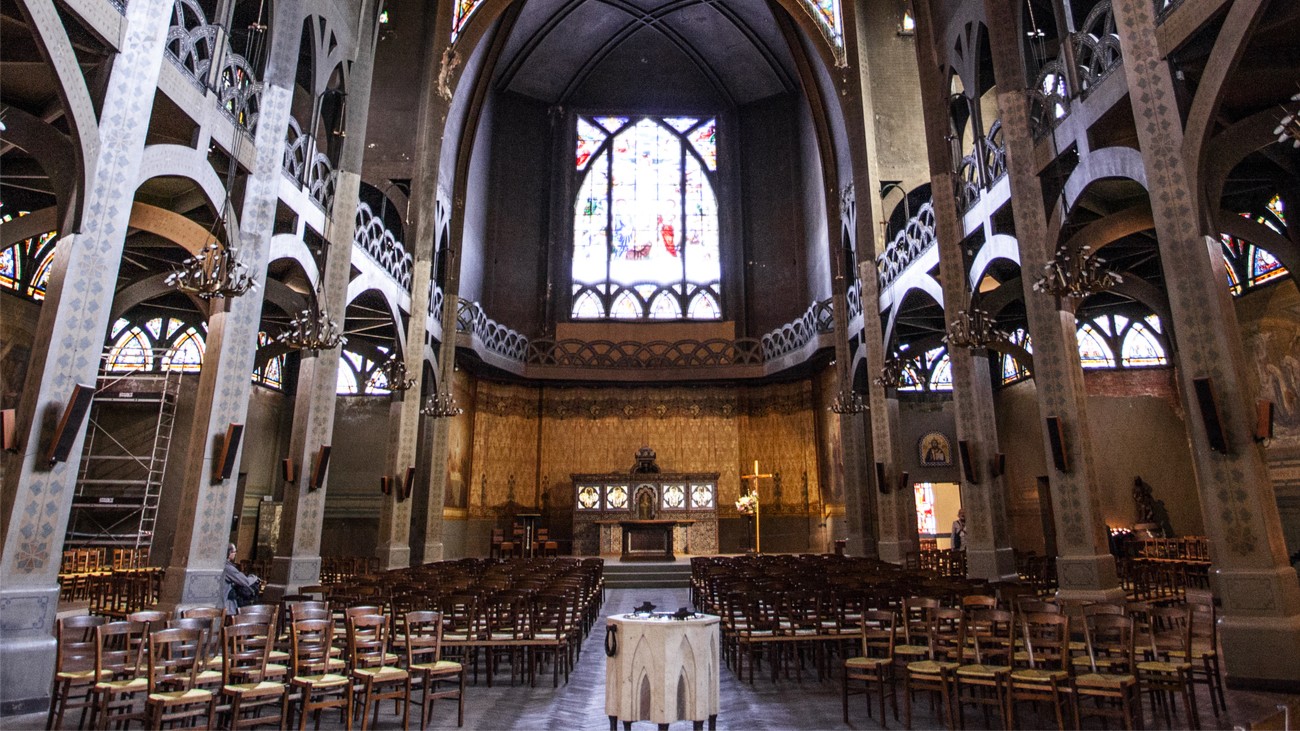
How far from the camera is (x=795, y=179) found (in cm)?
2827

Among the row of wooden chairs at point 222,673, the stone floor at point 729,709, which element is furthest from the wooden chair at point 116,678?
the stone floor at point 729,709

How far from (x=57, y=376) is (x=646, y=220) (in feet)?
79.1

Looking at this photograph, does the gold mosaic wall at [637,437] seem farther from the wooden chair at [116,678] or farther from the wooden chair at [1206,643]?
the wooden chair at [116,678]

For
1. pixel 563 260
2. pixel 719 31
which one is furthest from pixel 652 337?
pixel 719 31

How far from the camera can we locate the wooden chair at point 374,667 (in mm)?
5832

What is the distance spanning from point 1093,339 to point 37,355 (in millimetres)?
22004

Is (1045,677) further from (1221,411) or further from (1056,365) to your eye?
(1056,365)

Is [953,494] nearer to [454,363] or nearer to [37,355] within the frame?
[454,363]

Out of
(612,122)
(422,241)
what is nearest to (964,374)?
(422,241)

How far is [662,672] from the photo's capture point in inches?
191

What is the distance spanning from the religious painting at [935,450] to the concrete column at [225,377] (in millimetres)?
18656

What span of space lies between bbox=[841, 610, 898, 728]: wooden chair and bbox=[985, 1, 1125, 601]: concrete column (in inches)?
129

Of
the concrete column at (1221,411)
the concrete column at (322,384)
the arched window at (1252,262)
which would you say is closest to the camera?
Answer: the concrete column at (1221,411)

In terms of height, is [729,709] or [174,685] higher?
[174,685]
